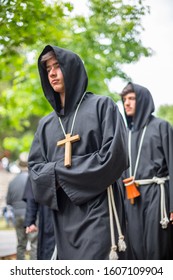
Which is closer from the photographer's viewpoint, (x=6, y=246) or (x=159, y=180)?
(x=159, y=180)

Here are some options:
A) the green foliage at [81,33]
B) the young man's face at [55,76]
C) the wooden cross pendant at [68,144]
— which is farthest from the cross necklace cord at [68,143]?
the green foliage at [81,33]

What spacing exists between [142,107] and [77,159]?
1985 millimetres

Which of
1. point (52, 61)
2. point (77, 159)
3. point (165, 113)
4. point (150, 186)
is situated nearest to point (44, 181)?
point (77, 159)

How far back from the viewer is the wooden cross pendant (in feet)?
12.1

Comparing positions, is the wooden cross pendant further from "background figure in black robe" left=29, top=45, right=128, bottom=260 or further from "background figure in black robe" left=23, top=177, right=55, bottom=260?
"background figure in black robe" left=23, top=177, right=55, bottom=260

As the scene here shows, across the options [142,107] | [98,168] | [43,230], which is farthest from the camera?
[142,107]

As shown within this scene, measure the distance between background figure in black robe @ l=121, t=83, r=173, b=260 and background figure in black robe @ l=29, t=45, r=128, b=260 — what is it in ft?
4.74

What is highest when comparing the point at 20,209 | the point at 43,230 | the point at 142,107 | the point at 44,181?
the point at 142,107

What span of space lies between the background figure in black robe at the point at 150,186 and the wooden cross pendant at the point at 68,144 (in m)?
1.54

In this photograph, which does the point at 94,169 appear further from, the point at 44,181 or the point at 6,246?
the point at 6,246

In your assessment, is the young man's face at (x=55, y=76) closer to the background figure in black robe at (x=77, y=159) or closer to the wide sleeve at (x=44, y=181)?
the background figure in black robe at (x=77, y=159)

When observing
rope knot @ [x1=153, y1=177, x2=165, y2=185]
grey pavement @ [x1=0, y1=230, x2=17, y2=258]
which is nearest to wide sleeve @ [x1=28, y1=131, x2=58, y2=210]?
rope knot @ [x1=153, y1=177, x2=165, y2=185]

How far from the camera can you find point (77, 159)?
12.2ft

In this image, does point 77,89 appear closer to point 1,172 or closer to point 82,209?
point 82,209
